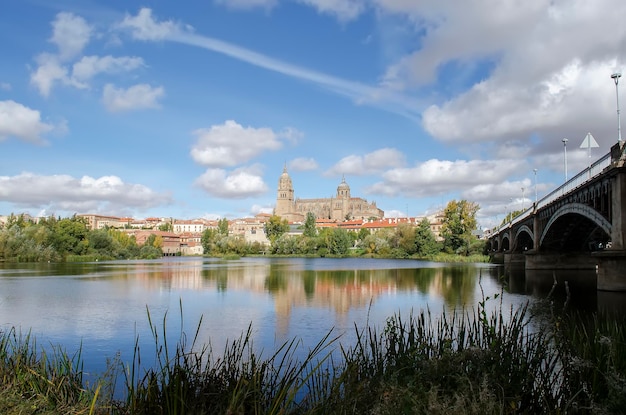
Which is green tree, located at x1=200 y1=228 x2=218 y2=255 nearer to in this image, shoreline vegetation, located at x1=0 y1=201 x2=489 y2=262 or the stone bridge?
shoreline vegetation, located at x1=0 y1=201 x2=489 y2=262

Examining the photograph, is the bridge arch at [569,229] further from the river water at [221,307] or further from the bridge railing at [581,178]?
the river water at [221,307]

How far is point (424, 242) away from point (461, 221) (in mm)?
12397

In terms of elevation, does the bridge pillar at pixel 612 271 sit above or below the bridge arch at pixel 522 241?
below

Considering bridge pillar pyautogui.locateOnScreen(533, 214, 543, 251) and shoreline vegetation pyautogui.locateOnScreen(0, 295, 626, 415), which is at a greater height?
bridge pillar pyautogui.locateOnScreen(533, 214, 543, 251)

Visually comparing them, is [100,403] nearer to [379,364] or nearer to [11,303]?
[379,364]

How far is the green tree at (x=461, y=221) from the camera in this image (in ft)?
294

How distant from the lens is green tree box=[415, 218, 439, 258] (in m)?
99.6

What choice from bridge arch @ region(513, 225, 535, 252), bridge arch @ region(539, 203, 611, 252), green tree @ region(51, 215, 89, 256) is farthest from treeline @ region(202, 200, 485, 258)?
green tree @ region(51, 215, 89, 256)

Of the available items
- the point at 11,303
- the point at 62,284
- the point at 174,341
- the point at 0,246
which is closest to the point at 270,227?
the point at 0,246

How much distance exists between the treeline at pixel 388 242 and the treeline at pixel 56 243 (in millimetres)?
40568

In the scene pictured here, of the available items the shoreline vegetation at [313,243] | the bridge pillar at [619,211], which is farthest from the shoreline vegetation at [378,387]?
the shoreline vegetation at [313,243]

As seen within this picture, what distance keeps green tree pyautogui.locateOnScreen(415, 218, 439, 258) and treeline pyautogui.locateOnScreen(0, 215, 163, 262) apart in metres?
57.8

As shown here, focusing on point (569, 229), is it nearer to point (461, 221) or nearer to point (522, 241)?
point (522, 241)

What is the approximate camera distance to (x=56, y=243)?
3447 inches
